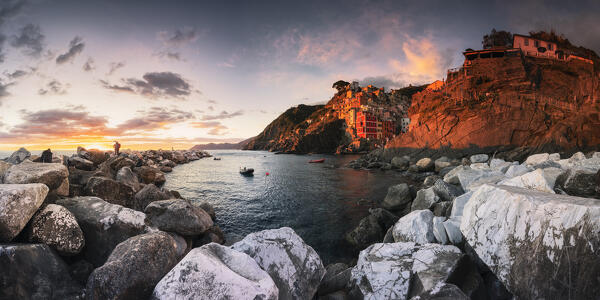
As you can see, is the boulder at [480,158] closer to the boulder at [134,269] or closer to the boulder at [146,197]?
the boulder at [146,197]

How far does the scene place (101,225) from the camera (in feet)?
15.7

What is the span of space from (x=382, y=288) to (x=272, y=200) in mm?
14221

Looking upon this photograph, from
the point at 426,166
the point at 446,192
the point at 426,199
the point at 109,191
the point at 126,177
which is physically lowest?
the point at 426,166

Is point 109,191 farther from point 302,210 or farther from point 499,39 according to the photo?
point 499,39

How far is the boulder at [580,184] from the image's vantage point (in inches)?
271

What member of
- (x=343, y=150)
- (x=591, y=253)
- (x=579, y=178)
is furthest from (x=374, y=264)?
(x=343, y=150)

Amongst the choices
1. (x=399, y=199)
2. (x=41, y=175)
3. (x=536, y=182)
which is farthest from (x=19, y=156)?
(x=536, y=182)

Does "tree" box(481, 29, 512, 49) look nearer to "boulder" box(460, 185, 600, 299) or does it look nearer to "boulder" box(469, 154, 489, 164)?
"boulder" box(469, 154, 489, 164)

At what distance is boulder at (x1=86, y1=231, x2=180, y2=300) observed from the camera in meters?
2.93

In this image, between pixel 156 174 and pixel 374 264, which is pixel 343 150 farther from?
pixel 374 264

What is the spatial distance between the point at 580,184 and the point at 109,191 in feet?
51.9

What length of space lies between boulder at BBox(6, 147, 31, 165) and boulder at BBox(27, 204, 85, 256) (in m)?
12.7

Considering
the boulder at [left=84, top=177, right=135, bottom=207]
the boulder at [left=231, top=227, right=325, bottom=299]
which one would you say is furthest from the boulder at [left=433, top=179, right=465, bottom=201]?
the boulder at [left=84, top=177, right=135, bottom=207]

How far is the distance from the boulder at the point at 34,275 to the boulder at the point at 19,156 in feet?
44.0
